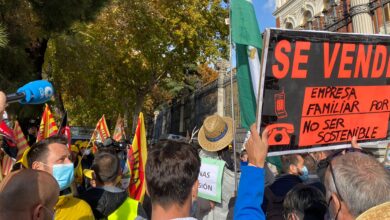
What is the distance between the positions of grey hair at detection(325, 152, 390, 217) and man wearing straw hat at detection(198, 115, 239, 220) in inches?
77.2

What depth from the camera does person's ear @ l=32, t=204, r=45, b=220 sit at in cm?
147

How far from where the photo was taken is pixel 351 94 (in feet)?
9.40

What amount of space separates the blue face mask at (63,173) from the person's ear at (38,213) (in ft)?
3.34

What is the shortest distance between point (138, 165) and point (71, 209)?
5.89ft

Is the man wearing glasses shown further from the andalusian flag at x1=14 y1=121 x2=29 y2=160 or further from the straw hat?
the andalusian flag at x1=14 y1=121 x2=29 y2=160

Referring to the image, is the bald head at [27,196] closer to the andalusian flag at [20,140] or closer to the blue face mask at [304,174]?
the blue face mask at [304,174]

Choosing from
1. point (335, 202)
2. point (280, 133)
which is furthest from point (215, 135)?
point (335, 202)

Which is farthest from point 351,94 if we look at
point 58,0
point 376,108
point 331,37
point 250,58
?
point 58,0

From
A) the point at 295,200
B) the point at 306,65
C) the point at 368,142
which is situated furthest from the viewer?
the point at 368,142

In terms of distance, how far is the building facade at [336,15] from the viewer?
13.0 m

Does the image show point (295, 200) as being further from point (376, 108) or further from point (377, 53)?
point (377, 53)

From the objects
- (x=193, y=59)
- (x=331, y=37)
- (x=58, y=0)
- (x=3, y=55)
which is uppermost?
(x=193, y=59)

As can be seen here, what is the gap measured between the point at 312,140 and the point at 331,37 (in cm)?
81

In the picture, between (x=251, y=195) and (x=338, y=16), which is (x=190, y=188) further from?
(x=338, y=16)
